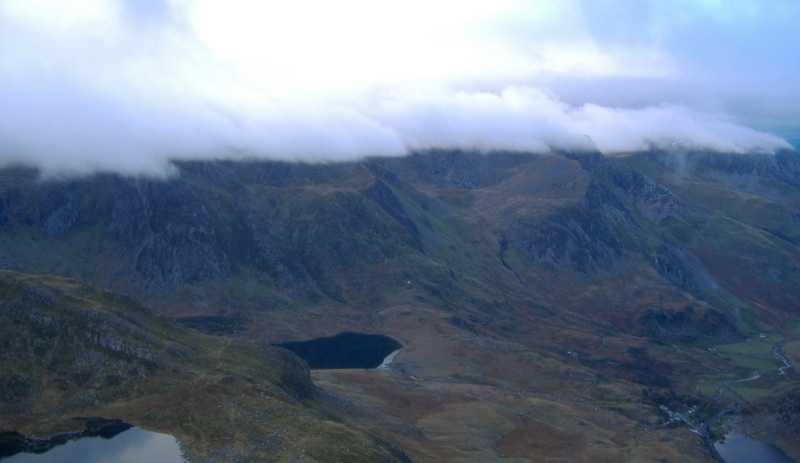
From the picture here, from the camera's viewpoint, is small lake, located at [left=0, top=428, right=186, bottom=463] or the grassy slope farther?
the grassy slope

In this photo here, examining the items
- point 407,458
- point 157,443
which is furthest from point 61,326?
point 407,458

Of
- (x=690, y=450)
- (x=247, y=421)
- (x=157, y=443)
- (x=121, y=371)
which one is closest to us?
(x=157, y=443)

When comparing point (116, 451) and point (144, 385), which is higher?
point (144, 385)

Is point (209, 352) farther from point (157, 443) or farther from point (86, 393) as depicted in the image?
point (157, 443)

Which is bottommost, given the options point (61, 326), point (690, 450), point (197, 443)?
point (690, 450)

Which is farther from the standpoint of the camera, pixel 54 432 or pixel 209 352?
pixel 209 352

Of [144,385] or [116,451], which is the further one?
[144,385]

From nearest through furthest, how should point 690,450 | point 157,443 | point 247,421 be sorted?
point 157,443, point 247,421, point 690,450

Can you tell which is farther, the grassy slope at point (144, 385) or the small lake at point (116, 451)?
the grassy slope at point (144, 385)
